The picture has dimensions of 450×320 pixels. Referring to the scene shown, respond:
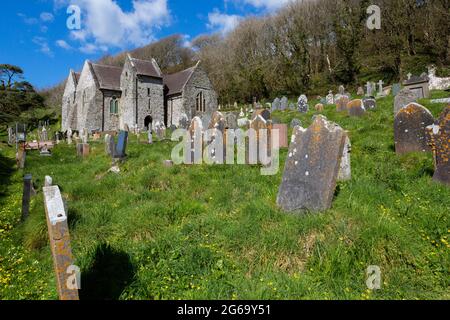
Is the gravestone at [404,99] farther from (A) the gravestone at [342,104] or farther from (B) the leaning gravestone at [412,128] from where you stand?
(A) the gravestone at [342,104]

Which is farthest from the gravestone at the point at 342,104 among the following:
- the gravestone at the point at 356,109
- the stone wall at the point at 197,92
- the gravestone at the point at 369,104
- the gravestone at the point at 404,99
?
the stone wall at the point at 197,92

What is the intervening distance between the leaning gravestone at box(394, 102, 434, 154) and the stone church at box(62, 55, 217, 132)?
80.9ft

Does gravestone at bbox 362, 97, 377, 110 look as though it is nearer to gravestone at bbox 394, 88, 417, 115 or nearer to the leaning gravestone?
gravestone at bbox 394, 88, 417, 115

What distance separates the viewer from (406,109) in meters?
6.99

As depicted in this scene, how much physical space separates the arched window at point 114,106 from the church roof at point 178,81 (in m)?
5.79

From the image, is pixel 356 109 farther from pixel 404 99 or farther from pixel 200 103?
pixel 200 103

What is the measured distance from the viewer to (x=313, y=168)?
4.52 meters

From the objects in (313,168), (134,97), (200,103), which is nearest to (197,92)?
(200,103)

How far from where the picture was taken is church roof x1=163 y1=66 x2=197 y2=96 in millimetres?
33125

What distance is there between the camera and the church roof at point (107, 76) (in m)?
32.1

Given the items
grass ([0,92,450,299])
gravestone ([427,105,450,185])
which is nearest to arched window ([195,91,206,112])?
grass ([0,92,450,299])

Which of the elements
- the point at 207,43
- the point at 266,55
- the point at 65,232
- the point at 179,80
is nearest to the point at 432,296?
the point at 65,232

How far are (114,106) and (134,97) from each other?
3259 mm
